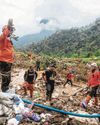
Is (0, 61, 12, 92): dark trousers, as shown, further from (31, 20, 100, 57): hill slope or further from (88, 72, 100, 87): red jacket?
(31, 20, 100, 57): hill slope

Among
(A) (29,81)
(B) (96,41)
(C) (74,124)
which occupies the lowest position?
(C) (74,124)

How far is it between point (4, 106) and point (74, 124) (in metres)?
1.79

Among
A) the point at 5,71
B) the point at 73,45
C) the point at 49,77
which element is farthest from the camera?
the point at 73,45

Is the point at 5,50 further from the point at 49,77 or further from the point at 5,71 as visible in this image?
the point at 49,77

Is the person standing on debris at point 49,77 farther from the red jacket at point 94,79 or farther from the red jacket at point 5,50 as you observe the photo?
the red jacket at point 5,50

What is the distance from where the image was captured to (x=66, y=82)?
21.2 meters

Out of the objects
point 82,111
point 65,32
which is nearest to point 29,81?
point 82,111

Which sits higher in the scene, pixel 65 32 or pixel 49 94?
pixel 65 32

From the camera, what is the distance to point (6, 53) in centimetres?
973

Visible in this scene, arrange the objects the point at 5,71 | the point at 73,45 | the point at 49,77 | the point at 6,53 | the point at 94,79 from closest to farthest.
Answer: the point at 6,53
the point at 5,71
the point at 94,79
the point at 49,77
the point at 73,45

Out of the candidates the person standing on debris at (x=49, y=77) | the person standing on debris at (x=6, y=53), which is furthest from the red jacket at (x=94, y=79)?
the person standing on debris at (x=6, y=53)

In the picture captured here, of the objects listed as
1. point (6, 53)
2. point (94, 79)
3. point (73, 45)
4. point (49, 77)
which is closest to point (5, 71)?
point (6, 53)

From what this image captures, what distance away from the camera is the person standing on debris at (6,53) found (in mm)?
9445

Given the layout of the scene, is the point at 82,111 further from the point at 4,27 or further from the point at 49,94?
the point at 4,27
